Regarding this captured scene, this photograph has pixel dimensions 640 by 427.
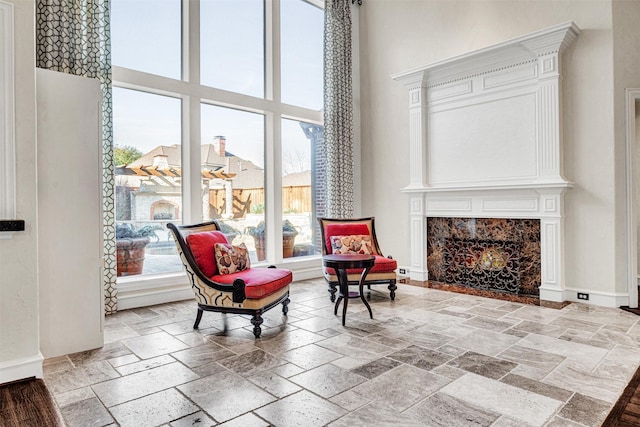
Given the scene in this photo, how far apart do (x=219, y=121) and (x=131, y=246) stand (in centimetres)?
201

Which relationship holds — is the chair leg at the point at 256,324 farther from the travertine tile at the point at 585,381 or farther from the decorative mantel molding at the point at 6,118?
the travertine tile at the point at 585,381

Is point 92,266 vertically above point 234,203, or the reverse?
point 234,203

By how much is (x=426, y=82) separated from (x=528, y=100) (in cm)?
150

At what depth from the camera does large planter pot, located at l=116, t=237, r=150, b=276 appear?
14.8 feet

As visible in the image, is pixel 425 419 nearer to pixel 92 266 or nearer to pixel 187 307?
pixel 92 266

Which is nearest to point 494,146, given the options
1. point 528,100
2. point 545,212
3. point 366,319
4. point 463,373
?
point 528,100

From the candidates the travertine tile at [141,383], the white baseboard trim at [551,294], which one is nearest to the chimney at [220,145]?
the travertine tile at [141,383]

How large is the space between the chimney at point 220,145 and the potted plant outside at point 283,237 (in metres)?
1.15

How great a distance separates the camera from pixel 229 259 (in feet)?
12.7

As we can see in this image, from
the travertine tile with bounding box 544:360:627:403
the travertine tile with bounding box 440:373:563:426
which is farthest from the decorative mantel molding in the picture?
the travertine tile with bounding box 544:360:627:403

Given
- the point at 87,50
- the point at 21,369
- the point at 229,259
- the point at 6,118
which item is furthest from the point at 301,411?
the point at 87,50

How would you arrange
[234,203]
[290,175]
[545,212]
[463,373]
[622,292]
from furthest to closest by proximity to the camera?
[290,175] < [234,203] < [545,212] < [622,292] < [463,373]

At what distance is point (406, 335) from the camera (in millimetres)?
3512

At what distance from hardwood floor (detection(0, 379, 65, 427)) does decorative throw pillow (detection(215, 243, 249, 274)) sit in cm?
165
